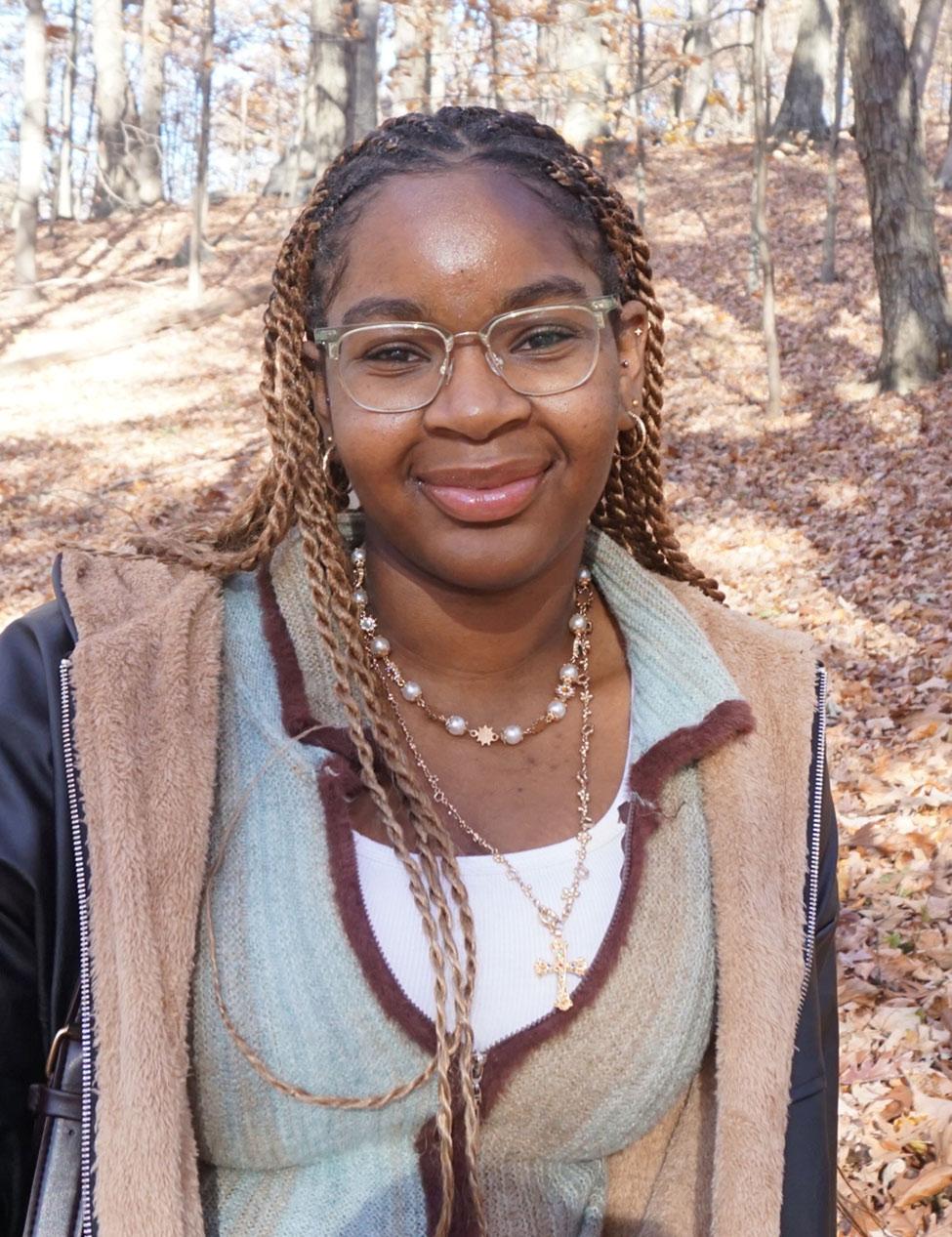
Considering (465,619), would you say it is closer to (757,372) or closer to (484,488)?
(484,488)

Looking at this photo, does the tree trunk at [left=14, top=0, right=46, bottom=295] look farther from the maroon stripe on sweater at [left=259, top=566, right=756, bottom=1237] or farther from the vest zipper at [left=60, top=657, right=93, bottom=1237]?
the vest zipper at [left=60, top=657, right=93, bottom=1237]

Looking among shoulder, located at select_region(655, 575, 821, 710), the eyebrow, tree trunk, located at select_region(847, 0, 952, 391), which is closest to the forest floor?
tree trunk, located at select_region(847, 0, 952, 391)

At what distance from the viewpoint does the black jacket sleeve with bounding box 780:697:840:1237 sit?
7.49 feet

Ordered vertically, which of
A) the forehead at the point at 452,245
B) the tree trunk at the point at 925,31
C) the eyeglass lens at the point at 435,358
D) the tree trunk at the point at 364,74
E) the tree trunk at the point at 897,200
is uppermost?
the tree trunk at the point at 925,31

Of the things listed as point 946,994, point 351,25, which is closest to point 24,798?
point 946,994

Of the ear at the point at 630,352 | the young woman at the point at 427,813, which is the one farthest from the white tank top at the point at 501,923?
the ear at the point at 630,352

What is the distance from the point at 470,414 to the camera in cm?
204

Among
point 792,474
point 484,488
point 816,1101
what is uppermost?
point 484,488

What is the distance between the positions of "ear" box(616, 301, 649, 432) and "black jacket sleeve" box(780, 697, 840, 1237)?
86 cm

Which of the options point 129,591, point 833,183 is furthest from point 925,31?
point 129,591

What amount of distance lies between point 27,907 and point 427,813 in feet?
2.21

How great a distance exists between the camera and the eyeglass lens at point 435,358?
2.07 metres

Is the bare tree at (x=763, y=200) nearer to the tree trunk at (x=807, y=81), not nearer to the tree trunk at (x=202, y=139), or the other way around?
the tree trunk at (x=202, y=139)

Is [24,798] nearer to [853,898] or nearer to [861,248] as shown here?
[853,898]
